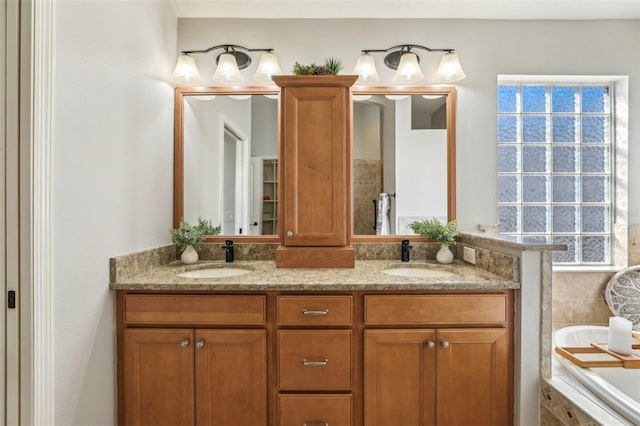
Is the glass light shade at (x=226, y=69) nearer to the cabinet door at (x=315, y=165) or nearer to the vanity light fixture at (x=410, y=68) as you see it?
the cabinet door at (x=315, y=165)

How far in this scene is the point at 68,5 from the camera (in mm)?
1118

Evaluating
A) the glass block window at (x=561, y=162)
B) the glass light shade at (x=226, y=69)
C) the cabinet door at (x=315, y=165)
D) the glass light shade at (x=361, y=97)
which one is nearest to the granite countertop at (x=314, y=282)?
the cabinet door at (x=315, y=165)

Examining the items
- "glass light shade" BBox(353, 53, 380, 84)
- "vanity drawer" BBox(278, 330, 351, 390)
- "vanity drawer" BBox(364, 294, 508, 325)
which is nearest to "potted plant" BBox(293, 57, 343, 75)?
"glass light shade" BBox(353, 53, 380, 84)

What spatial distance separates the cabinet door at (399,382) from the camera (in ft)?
4.50

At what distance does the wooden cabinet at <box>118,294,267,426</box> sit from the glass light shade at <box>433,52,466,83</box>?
1704 millimetres

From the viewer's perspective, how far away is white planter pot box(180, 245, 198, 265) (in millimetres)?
1855

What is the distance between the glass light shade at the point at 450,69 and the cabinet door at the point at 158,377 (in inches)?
77.4

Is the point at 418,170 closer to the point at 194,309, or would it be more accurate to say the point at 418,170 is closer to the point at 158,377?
the point at 194,309

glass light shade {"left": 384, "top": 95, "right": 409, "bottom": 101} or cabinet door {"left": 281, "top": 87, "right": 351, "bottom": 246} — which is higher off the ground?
glass light shade {"left": 384, "top": 95, "right": 409, "bottom": 101}

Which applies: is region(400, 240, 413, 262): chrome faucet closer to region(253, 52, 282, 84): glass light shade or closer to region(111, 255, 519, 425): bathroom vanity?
region(111, 255, 519, 425): bathroom vanity

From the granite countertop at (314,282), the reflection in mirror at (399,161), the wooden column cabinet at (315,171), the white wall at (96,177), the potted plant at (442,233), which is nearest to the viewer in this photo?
the white wall at (96,177)

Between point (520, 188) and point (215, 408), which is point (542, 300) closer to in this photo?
point (520, 188)

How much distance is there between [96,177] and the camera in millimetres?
1265

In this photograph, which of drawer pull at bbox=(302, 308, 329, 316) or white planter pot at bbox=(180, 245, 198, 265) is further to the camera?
white planter pot at bbox=(180, 245, 198, 265)
